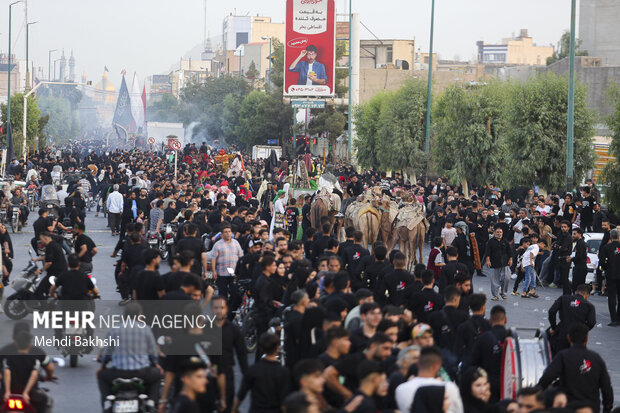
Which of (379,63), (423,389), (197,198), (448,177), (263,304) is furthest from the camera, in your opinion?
(379,63)

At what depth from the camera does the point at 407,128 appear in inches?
2087

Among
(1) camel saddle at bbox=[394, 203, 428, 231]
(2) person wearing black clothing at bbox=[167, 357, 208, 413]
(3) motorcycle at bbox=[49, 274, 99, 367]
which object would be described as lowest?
(3) motorcycle at bbox=[49, 274, 99, 367]

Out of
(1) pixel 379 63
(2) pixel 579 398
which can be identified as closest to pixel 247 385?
(2) pixel 579 398

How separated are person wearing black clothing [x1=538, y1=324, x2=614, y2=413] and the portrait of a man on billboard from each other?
50.3 metres

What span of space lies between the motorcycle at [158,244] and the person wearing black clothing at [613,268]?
10.4 m

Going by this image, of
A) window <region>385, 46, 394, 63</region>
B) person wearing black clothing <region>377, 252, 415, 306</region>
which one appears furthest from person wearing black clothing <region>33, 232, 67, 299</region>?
window <region>385, 46, 394, 63</region>

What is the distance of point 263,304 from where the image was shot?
13.9m

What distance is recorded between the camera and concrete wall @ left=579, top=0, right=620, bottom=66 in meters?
75.7

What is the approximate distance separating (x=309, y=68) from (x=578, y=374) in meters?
50.6

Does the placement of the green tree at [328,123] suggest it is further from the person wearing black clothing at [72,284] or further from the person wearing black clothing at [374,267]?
the person wearing black clothing at [72,284]

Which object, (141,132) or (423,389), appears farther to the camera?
(141,132)

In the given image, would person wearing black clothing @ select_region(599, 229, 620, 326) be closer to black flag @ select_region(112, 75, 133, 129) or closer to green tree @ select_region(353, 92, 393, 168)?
green tree @ select_region(353, 92, 393, 168)

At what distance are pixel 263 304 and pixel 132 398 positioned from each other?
150 inches

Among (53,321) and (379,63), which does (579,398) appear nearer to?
(53,321)
